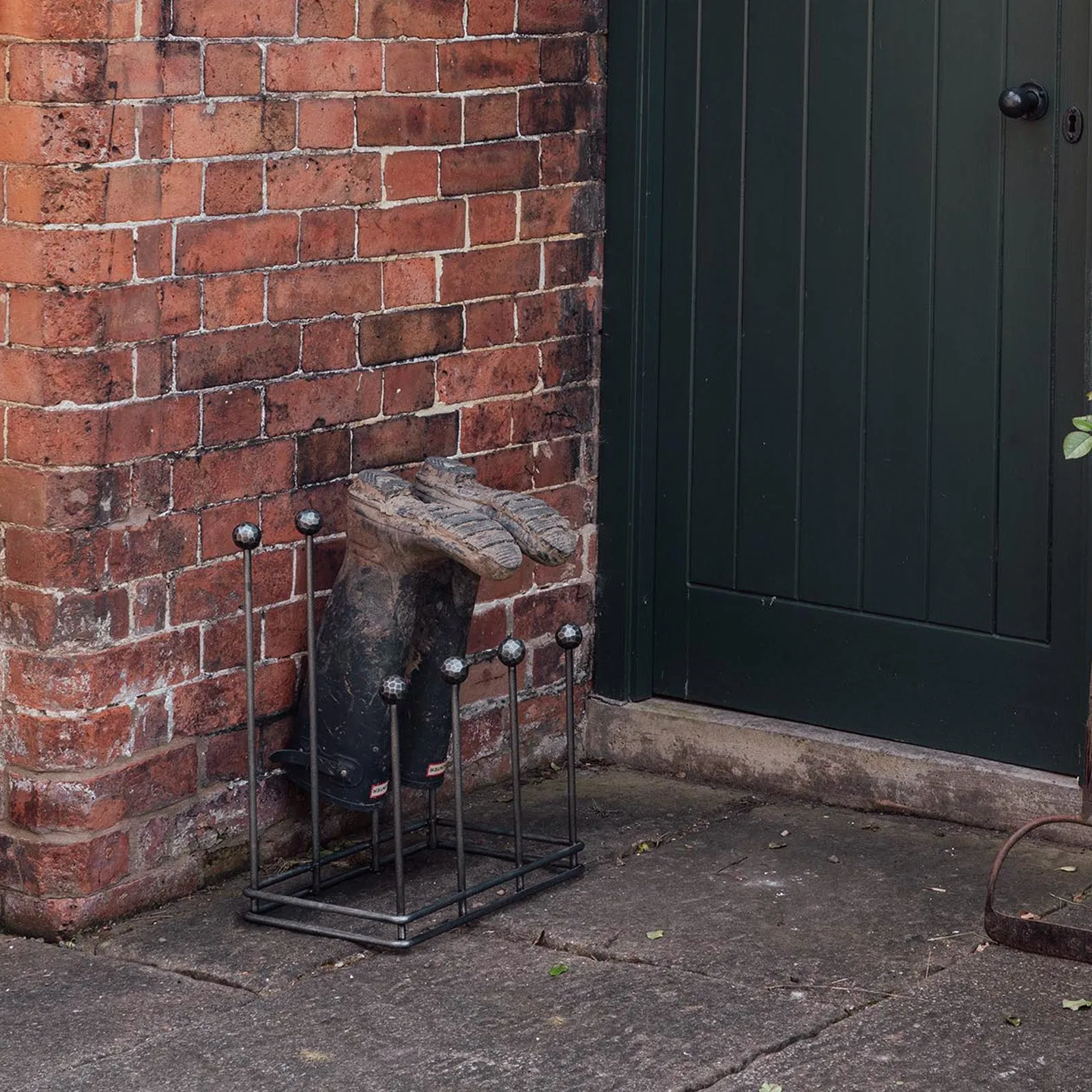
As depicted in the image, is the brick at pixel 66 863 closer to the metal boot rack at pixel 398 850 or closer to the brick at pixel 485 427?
the metal boot rack at pixel 398 850

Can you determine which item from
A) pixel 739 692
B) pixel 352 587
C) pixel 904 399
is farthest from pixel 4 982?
pixel 904 399

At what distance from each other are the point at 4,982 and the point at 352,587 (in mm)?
944

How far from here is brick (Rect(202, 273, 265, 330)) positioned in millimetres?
3781

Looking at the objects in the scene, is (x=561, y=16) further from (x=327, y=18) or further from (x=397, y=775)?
(x=397, y=775)

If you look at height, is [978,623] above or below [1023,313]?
below

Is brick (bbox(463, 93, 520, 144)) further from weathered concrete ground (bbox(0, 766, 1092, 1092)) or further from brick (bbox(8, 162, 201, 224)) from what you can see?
weathered concrete ground (bbox(0, 766, 1092, 1092))

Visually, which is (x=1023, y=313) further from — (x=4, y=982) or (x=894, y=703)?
(x=4, y=982)

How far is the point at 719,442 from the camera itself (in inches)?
181

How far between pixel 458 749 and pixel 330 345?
848mm

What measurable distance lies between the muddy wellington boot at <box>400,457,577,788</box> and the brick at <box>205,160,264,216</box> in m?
0.60

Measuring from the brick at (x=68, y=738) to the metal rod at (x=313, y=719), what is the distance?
1.11ft

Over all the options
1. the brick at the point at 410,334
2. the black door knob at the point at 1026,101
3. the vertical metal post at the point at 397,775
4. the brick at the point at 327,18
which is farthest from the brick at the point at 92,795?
the black door knob at the point at 1026,101

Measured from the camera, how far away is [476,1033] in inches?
132

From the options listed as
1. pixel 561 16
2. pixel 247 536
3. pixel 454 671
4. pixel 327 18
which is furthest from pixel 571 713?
pixel 561 16
